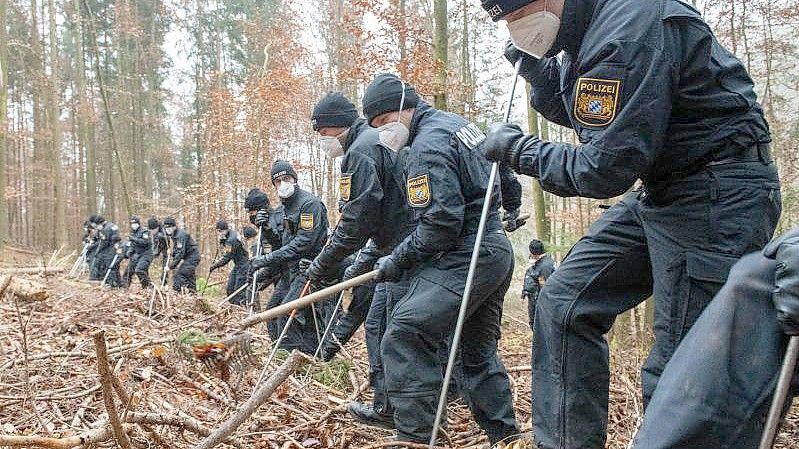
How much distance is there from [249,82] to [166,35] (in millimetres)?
→ 7494

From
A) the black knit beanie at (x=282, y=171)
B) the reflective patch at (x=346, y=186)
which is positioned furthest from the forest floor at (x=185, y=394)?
the black knit beanie at (x=282, y=171)

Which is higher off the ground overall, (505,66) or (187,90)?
(187,90)

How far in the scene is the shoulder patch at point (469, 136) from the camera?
Answer: 11.9 feet

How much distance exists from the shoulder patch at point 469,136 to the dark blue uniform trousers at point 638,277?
3.67 feet

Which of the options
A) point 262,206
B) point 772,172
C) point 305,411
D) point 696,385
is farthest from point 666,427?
point 262,206

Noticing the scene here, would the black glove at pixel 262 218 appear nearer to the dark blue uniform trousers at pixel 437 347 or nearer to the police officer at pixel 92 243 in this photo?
the dark blue uniform trousers at pixel 437 347

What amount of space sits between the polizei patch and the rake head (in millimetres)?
2020

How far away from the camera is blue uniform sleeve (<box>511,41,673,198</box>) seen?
214cm

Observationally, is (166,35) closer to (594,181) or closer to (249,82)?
(249,82)

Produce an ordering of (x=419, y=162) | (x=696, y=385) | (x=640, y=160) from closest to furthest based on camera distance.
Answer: (x=696, y=385), (x=640, y=160), (x=419, y=162)

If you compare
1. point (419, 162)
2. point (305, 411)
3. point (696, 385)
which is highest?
point (419, 162)

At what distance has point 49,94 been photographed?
73.6 feet

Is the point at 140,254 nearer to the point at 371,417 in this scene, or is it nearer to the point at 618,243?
the point at 371,417

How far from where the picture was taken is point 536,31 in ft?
8.47
